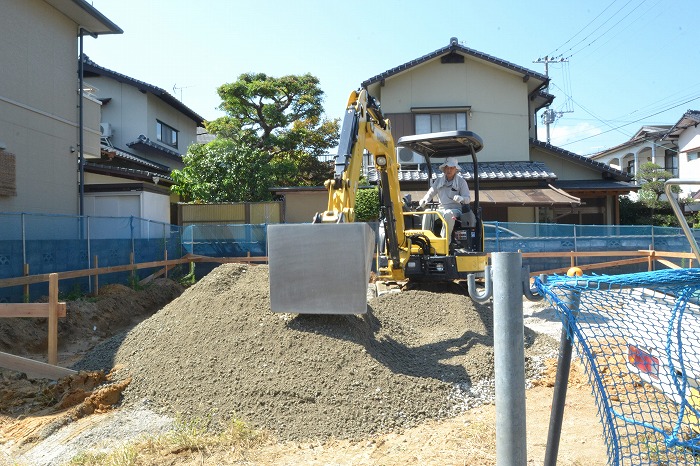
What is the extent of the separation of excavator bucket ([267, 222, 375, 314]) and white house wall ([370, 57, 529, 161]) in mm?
14842

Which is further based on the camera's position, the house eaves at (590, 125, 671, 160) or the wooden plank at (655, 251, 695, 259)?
the house eaves at (590, 125, 671, 160)

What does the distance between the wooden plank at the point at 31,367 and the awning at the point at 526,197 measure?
1103 centimetres

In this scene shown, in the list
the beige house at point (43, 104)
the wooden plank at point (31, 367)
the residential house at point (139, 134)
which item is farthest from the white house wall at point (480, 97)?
the wooden plank at point (31, 367)

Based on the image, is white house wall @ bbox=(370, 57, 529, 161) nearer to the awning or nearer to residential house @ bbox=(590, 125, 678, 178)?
the awning

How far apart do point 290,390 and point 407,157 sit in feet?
21.1

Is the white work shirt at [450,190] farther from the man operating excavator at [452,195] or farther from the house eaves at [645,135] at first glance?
the house eaves at [645,135]

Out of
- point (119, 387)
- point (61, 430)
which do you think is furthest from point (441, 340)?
point (61, 430)

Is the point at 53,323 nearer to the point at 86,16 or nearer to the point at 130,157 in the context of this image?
the point at 86,16

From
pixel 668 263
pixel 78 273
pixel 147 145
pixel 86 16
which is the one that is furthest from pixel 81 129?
pixel 668 263

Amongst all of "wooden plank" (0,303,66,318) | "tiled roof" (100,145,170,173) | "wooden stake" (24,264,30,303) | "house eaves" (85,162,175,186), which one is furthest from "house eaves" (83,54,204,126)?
"wooden plank" (0,303,66,318)

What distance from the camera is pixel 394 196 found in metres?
9.07

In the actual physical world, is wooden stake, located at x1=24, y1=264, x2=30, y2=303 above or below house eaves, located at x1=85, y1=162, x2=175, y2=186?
below

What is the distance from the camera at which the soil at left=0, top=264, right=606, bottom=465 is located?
4.41m

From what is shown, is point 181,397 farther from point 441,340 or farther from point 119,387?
point 441,340
